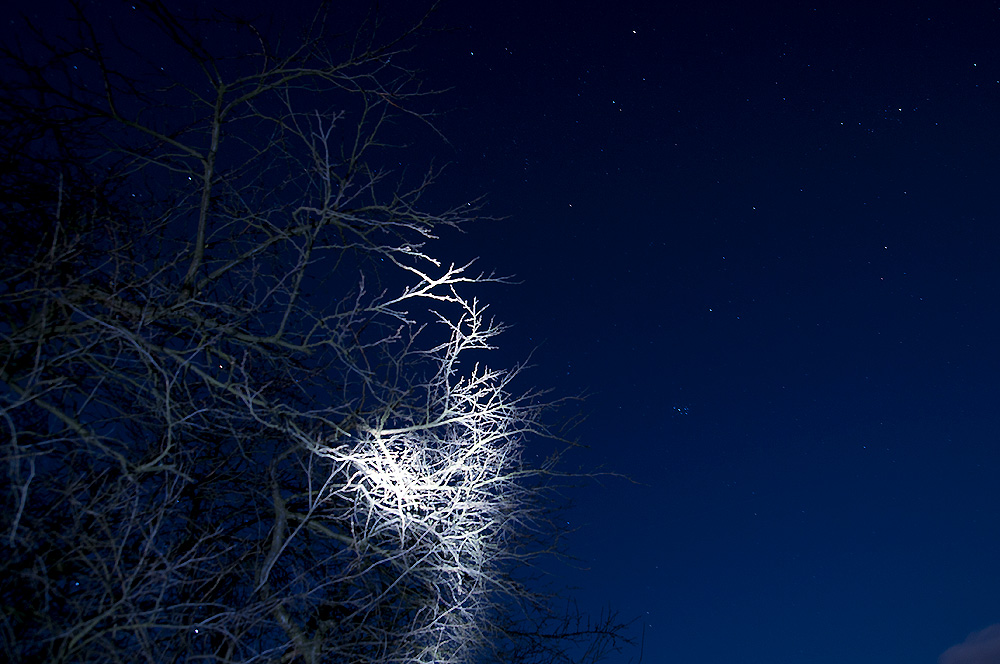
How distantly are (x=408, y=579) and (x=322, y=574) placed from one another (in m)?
1.11

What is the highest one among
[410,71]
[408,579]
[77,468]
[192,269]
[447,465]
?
[410,71]

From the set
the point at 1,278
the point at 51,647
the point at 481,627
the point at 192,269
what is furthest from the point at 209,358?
the point at 481,627

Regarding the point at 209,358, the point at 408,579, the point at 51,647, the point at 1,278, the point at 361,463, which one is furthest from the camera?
the point at 408,579

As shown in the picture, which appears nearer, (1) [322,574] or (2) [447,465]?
(2) [447,465]

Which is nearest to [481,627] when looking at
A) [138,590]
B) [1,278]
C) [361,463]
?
[361,463]

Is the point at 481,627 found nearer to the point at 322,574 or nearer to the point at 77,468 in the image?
the point at 322,574

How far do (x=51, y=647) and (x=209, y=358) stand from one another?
7.95 ft

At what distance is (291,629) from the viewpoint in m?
5.29

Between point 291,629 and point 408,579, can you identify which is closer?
point 291,629

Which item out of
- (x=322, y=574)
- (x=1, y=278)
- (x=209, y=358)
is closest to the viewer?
(x=1, y=278)

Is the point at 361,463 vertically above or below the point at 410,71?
below

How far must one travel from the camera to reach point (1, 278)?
14.6ft

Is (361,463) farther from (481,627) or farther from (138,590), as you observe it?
(481,627)

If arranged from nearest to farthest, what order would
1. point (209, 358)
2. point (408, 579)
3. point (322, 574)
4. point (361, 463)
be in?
point (361, 463)
point (209, 358)
point (408, 579)
point (322, 574)
